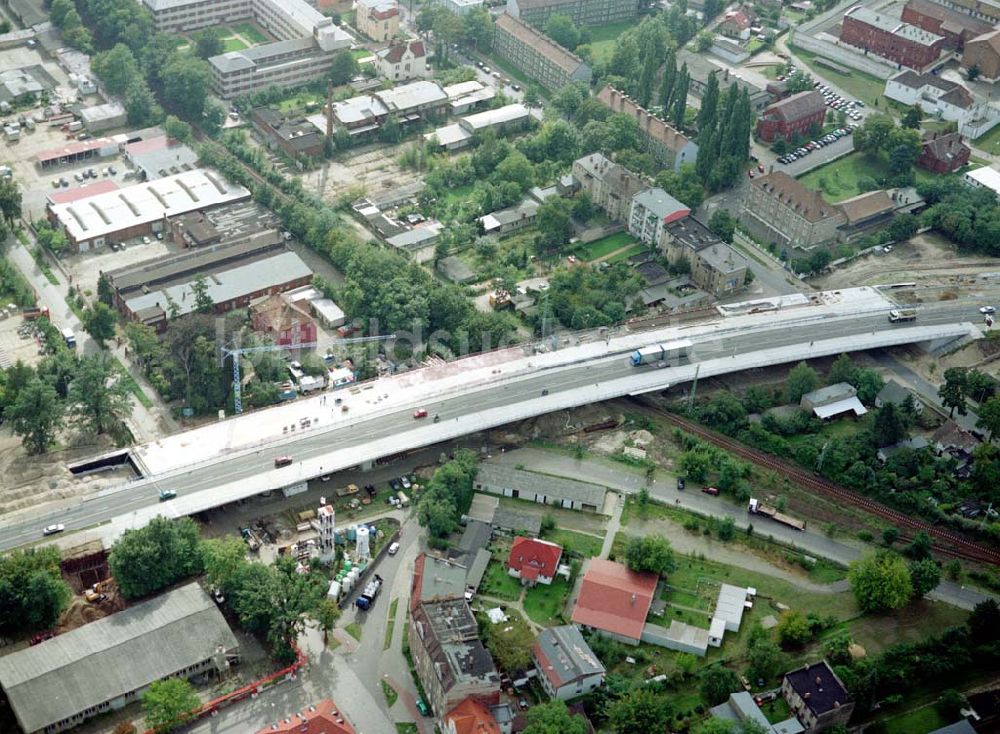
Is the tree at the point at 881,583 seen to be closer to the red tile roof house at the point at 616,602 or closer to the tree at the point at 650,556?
the tree at the point at 650,556

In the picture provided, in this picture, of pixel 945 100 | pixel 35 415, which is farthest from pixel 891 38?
pixel 35 415

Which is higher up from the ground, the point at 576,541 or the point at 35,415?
the point at 35,415

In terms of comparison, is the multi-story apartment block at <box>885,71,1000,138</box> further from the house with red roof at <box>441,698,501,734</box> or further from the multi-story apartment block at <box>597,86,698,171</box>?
the house with red roof at <box>441,698,501,734</box>

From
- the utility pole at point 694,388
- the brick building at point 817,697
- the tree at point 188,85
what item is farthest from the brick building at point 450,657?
the tree at point 188,85

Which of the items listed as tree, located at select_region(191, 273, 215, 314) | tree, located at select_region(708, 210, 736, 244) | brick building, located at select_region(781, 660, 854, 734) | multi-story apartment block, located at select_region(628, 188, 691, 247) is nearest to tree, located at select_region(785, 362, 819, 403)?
tree, located at select_region(708, 210, 736, 244)

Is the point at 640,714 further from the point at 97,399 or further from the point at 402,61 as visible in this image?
the point at 402,61
